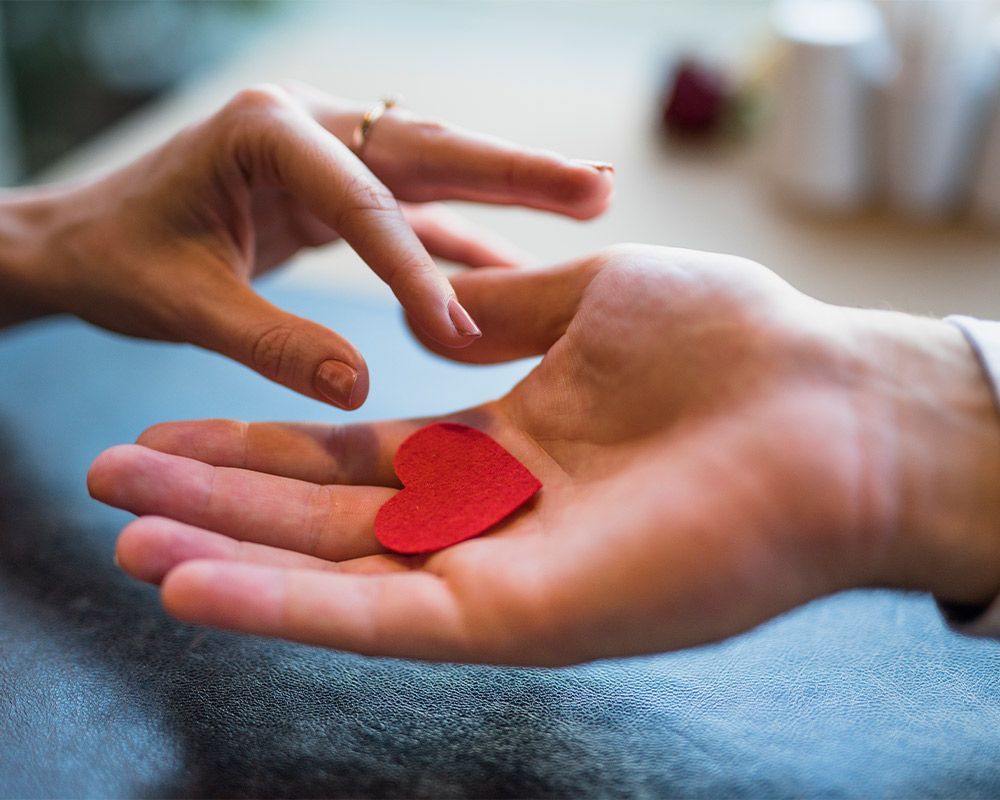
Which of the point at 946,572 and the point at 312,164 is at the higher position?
the point at 312,164

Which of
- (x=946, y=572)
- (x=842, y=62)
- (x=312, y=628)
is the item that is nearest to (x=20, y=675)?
(x=312, y=628)

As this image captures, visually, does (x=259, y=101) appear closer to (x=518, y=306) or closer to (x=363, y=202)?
(x=363, y=202)

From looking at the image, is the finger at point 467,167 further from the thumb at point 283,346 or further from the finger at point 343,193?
the thumb at point 283,346

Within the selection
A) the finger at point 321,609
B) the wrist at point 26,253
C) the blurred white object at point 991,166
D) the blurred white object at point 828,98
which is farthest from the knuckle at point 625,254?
the blurred white object at point 991,166

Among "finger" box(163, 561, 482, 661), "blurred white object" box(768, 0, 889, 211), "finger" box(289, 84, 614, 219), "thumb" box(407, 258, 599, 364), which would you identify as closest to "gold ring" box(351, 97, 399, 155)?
"finger" box(289, 84, 614, 219)

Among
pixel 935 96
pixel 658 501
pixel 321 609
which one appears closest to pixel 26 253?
pixel 321 609

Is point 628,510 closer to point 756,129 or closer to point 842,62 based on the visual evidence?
point 842,62

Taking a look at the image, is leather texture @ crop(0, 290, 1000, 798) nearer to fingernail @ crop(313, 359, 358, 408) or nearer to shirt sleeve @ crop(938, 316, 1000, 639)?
shirt sleeve @ crop(938, 316, 1000, 639)
